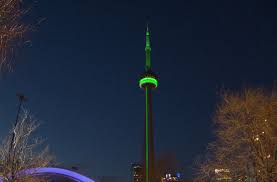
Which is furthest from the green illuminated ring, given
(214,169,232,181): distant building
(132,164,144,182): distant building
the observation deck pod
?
(132,164,144,182): distant building

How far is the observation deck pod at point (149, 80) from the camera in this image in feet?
A: 263

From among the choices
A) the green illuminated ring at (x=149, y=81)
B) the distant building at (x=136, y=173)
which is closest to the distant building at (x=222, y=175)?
the green illuminated ring at (x=149, y=81)

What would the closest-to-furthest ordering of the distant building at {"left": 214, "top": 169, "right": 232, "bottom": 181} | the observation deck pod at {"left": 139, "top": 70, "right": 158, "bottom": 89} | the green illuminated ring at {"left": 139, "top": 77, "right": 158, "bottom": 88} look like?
1. the distant building at {"left": 214, "top": 169, "right": 232, "bottom": 181}
2. the green illuminated ring at {"left": 139, "top": 77, "right": 158, "bottom": 88}
3. the observation deck pod at {"left": 139, "top": 70, "right": 158, "bottom": 89}

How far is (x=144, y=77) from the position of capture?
80.8 meters

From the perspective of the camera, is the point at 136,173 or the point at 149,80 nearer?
the point at 149,80

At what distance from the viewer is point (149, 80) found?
263 ft

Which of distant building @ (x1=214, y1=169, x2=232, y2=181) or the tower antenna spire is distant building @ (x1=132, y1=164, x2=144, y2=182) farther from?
distant building @ (x1=214, y1=169, x2=232, y2=181)

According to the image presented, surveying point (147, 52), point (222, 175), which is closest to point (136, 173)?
point (147, 52)

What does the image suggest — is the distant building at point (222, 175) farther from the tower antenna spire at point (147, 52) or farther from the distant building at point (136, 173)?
the distant building at point (136, 173)

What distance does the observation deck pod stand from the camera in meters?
80.2

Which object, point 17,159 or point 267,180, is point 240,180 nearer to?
point 267,180

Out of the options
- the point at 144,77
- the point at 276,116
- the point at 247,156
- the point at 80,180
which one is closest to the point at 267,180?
the point at 247,156

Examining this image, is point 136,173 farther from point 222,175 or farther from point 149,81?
point 222,175

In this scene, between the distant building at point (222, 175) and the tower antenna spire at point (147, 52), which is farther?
the tower antenna spire at point (147, 52)
